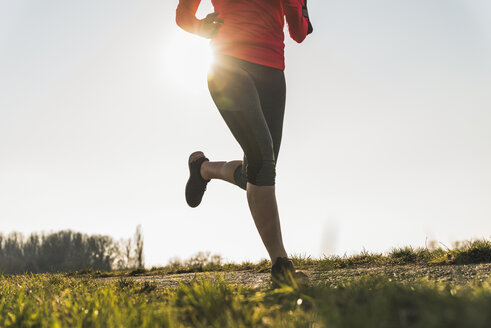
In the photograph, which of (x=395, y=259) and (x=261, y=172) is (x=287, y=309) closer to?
(x=261, y=172)

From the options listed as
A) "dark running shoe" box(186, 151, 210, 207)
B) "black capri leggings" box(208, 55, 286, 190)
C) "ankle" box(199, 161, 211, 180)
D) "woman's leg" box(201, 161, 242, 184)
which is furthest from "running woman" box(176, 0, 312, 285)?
"dark running shoe" box(186, 151, 210, 207)

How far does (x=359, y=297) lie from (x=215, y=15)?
7.03ft

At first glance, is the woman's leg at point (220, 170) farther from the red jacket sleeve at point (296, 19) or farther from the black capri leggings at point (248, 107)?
the red jacket sleeve at point (296, 19)

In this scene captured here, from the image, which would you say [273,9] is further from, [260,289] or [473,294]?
[473,294]

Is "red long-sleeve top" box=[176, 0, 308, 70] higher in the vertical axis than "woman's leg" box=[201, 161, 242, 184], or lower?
higher

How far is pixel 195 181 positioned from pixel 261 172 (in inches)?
66.4

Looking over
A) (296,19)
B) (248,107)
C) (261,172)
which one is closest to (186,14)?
(296,19)

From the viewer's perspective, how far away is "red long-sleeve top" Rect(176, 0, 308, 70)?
2.80 meters

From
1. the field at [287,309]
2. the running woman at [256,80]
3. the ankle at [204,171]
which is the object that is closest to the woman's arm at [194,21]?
the running woman at [256,80]

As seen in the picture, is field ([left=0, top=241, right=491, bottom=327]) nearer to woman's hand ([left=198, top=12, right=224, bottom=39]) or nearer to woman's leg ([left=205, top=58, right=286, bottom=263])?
woman's leg ([left=205, top=58, right=286, bottom=263])

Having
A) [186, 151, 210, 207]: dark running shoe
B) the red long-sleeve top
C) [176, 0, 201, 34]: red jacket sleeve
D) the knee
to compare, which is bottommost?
the knee

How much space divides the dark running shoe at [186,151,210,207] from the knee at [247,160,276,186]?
157 cm

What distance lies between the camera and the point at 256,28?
283 cm

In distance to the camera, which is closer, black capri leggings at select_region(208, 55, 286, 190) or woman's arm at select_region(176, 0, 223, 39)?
black capri leggings at select_region(208, 55, 286, 190)
